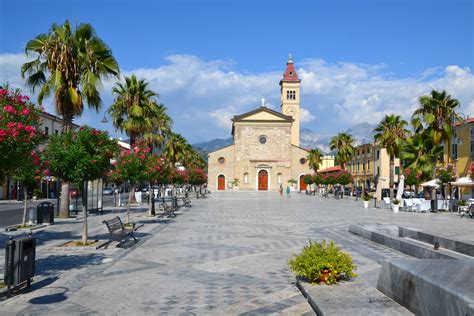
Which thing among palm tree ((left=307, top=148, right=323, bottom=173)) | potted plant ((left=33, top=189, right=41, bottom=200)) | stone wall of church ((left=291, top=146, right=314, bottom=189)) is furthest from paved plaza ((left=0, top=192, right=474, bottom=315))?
stone wall of church ((left=291, top=146, right=314, bottom=189))

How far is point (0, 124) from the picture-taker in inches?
295

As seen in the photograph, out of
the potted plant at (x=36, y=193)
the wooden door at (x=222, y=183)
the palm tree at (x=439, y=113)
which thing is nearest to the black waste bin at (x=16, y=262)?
the palm tree at (x=439, y=113)

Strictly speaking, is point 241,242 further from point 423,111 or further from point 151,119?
point 423,111

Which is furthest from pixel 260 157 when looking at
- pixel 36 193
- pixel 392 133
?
pixel 392 133

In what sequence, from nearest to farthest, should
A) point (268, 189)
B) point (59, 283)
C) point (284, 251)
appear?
point (59, 283)
point (284, 251)
point (268, 189)

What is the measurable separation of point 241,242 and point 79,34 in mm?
10533

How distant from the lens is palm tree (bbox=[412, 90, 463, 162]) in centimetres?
3033

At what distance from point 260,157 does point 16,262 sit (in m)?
80.2

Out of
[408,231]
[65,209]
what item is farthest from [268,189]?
[408,231]

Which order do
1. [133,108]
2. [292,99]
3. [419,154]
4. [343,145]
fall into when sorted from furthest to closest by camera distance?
Result: [292,99], [343,145], [419,154], [133,108]

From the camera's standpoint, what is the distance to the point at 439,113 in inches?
1197

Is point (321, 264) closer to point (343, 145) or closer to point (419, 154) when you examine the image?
point (419, 154)

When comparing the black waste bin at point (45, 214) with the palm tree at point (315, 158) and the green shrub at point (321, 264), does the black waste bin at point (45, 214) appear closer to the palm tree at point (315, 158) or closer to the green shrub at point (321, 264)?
the green shrub at point (321, 264)

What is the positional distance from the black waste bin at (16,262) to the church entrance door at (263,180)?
79.9 metres
